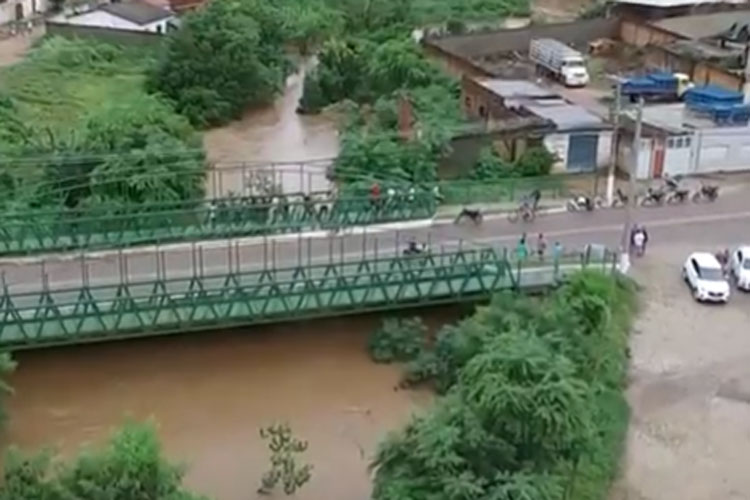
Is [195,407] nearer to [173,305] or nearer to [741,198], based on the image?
[173,305]

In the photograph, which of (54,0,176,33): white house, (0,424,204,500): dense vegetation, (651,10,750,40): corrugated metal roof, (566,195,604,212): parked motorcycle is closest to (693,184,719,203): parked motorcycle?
(566,195,604,212): parked motorcycle

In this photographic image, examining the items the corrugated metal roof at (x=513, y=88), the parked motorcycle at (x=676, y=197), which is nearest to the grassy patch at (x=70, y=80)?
the corrugated metal roof at (x=513, y=88)

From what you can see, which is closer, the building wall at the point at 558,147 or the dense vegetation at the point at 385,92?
the dense vegetation at the point at 385,92

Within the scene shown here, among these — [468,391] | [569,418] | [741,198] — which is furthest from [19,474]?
[741,198]

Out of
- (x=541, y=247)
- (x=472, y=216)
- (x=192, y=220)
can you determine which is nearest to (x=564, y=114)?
(x=472, y=216)

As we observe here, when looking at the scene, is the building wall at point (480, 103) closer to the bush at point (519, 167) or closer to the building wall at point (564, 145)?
the building wall at point (564, 145)

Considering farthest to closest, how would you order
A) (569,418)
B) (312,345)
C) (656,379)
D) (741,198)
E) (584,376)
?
(741,198) < (312,345) < (656,379) < (584,376) < (569,418)
